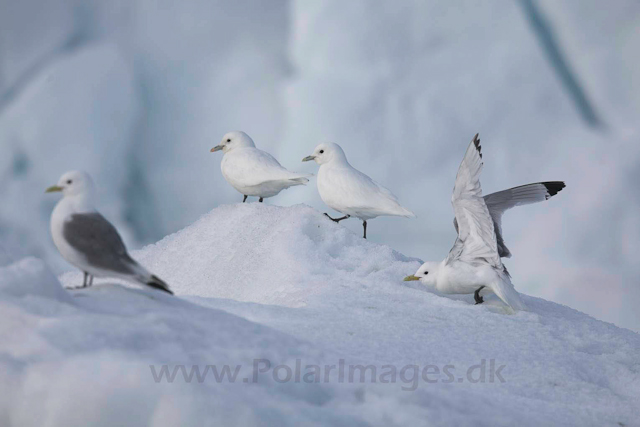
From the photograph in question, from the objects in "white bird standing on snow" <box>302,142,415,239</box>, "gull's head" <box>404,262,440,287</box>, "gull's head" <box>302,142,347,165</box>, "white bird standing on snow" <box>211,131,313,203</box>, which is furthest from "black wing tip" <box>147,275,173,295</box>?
"gull's head" <box>302,142,347,165</box>

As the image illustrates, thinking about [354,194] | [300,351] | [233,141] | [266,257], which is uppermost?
[233,141]

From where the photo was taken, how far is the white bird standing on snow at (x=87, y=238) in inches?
111

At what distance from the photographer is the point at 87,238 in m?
2.85

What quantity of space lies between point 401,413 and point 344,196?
3.23m

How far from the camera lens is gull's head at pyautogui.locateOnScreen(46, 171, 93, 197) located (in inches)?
117

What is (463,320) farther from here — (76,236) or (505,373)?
(76,236)

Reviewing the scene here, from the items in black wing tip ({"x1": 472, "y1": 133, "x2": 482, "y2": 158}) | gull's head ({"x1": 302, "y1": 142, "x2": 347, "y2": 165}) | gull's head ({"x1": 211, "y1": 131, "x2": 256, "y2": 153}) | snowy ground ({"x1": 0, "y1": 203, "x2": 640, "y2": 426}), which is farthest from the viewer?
gull's head ({"x1": 211, "y1": 131, "x2": 256, "y2": 153})

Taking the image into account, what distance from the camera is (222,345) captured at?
106 inches

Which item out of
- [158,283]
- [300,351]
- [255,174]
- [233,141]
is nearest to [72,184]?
[158,283]

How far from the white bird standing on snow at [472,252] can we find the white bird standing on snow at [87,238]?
255cm

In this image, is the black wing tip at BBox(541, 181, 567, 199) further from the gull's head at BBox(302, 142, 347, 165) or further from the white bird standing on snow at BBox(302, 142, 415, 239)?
the gull's head at BBox(302, 142, 347, 165)

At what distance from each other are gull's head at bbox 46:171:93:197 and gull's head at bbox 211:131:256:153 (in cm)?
368

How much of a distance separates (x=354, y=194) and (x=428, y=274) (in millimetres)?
1049

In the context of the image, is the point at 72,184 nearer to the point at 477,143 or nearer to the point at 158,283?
the point at 158,283
